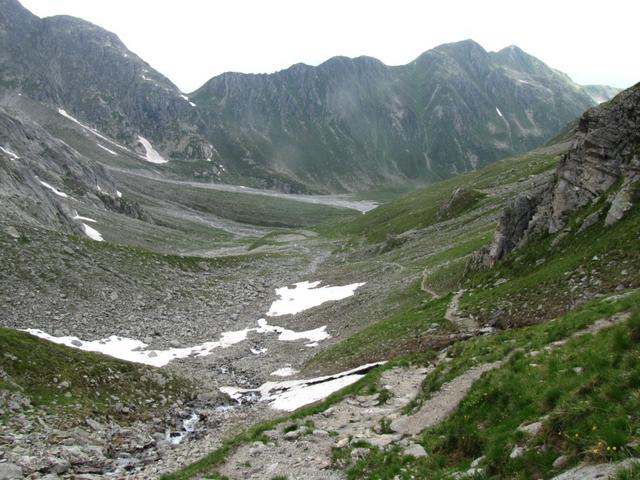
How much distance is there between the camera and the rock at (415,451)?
15016mm

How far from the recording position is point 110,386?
2919 centimetres

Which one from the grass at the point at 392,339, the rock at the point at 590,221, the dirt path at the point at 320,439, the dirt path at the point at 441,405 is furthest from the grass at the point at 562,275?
the dirt path at the point at 320,439

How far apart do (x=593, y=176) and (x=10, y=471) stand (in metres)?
37.8

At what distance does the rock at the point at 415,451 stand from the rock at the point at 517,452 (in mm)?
3559

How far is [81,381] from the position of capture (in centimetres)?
2850

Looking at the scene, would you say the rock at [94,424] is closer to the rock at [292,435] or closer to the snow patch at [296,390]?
the snow patch at [296,390]

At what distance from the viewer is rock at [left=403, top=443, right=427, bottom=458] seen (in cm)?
1502

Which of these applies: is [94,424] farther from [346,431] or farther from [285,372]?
[285,372]

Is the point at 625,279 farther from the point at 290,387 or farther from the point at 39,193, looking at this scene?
the point at 39,193

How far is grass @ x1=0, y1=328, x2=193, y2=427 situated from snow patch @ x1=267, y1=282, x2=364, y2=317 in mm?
25409

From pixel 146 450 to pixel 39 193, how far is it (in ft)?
291

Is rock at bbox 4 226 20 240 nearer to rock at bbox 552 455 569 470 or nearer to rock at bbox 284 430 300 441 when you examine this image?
rock at bbox 284 430 300 441

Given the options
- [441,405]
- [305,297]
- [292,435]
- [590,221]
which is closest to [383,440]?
[441,405]

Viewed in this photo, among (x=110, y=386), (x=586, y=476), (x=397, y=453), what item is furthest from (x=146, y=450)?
(x=586, y=476)
